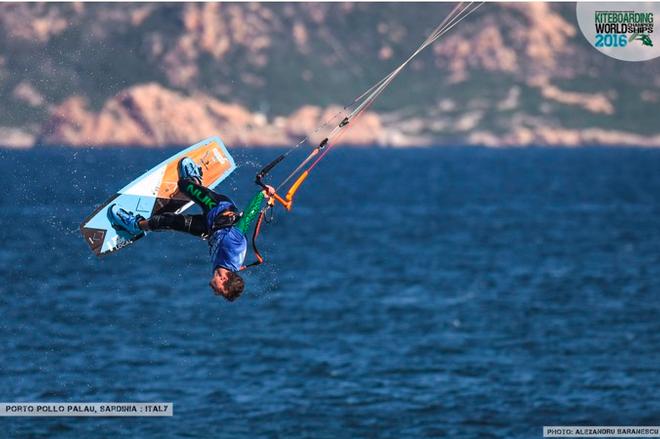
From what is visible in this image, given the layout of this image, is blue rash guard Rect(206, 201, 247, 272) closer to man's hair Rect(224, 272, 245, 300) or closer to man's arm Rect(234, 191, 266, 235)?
man's arm Rect(234, 191, 266, 235)

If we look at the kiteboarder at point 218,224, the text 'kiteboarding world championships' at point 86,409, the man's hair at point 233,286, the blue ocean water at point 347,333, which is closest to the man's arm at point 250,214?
the kiteboarder at point 218,224

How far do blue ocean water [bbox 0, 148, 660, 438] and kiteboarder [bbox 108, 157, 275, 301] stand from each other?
17954mm

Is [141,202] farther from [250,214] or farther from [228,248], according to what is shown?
[228,248]

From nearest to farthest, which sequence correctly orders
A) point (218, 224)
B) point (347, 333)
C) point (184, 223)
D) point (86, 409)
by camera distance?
point (218, 224), point (184, 223), point (86, 409), point (347, 333)

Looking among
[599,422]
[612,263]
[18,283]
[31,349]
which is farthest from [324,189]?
[599,422]

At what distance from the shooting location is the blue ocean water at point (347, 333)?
3872 cm

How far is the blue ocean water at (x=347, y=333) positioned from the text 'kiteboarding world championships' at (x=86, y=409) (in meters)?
0.41

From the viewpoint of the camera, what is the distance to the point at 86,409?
3978 centimetres

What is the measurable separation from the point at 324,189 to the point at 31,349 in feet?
372

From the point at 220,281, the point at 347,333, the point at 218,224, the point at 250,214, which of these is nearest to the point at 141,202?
the point at 218,224

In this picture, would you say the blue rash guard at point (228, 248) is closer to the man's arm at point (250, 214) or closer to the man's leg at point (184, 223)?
the man's arm at point (250, 214)

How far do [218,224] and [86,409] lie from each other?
24235 millimetres

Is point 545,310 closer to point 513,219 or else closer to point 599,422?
point 599,422

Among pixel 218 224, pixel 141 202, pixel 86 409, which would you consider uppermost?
pixel 86 409
